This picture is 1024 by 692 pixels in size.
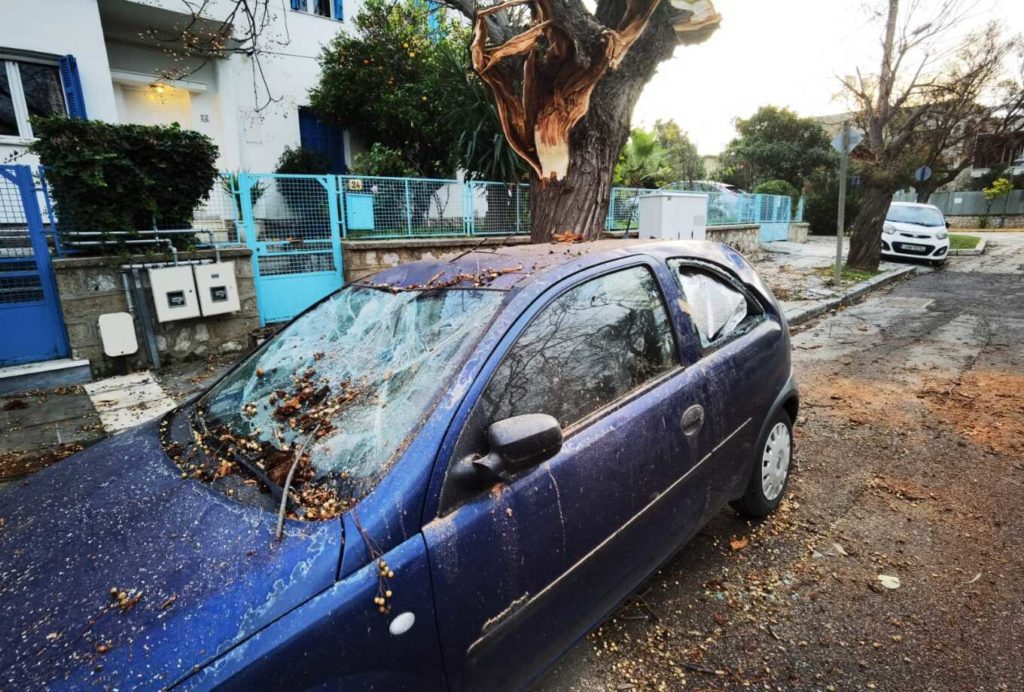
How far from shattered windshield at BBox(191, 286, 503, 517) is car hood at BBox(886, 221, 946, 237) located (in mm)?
16327

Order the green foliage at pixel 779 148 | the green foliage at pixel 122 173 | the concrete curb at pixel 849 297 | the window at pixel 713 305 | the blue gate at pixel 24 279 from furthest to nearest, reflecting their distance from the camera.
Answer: the green foliage at pixel 779 148, the concrete curb at pixel 849 297, the green foliage at pixel 122 173, the blue gate at pixel 24 279, the window at pixel 713 305

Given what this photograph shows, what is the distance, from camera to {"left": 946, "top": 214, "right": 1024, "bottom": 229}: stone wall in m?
27.3

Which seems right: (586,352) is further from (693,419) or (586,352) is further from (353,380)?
(353,380)

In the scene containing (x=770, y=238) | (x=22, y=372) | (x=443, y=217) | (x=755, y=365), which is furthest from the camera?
(x=770, y=238)

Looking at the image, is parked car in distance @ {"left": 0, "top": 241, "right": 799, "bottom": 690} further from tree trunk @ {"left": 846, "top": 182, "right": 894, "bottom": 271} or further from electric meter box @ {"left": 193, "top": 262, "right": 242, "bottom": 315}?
tree trunk @ {"left": 846, "top": 182, "right": 894, "bottom": 271}

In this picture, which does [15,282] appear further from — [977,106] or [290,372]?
[977,106]

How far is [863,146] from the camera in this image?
1214cm

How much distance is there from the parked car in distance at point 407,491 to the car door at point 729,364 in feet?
0.07

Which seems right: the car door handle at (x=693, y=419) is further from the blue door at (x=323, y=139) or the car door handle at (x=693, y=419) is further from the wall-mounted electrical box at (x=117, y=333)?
the blue door at (x=323, y=139)

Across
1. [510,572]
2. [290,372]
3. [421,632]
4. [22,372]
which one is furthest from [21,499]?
[22,372]

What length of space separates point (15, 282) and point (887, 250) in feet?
59.3

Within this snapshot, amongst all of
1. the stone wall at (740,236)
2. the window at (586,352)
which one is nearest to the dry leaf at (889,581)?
the window at (586,352)

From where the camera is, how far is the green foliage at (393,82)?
10875 mm

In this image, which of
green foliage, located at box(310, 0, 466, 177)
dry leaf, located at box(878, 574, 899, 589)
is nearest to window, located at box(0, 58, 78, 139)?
green foliage, located at box(310, 0, 466, 177)
